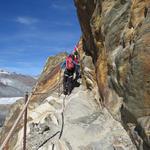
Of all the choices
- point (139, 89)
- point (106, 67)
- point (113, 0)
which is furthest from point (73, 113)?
point (139, 89)

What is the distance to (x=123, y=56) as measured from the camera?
47.9 feet

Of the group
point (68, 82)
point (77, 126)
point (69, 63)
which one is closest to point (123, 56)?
point (77, 126)

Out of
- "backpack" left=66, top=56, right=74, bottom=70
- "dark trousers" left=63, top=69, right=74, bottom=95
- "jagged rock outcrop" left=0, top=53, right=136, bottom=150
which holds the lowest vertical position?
"jagged rock outcrop" left=0, top=53, right=136, bottom=150

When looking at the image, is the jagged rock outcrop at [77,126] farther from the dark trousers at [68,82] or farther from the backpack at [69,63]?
the backpack at [69,63]

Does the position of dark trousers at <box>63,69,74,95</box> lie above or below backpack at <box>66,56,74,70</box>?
below

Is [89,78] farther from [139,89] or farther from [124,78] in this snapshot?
[139,89]

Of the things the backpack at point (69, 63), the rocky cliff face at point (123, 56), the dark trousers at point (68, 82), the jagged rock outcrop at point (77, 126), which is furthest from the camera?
the dark trousers at point (68, 82)

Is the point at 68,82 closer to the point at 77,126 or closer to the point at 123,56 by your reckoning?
the point at 77,126

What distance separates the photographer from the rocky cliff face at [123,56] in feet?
39.9

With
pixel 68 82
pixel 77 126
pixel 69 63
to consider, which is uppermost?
pixel 69 63

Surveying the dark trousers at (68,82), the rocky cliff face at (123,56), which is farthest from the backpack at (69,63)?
the rocky cliff face at (123,56)

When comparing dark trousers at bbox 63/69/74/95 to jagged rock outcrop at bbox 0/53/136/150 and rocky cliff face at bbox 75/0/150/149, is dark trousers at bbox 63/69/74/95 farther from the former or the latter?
rocky cliff face at bbox 75/0/150/149

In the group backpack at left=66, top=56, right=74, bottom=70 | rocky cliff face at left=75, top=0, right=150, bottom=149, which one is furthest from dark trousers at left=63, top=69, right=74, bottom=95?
rocky cliff face at left=75, top=0, right=150, bottom=149

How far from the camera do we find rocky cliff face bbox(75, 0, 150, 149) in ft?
39.9
